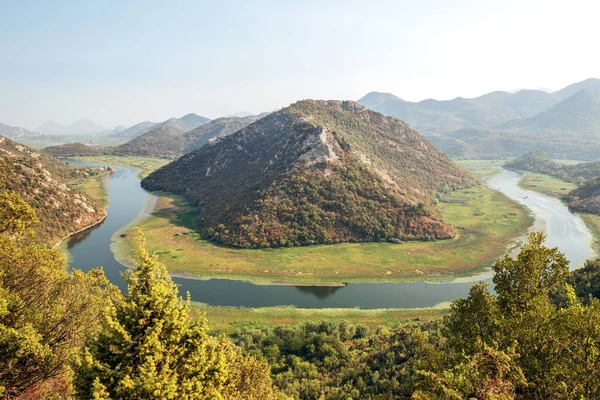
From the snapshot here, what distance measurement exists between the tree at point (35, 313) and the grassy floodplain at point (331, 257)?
171 feet

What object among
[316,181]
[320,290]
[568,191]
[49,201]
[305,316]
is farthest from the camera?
[568,191]

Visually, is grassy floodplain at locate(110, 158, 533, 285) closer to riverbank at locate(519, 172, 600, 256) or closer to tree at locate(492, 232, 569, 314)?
riverbank at locate(519, 172, 600, 256)

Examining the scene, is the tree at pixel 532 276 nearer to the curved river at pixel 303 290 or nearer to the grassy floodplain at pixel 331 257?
the curved river at pixel 303 290

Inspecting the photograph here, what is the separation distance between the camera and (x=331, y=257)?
89875 millimetres

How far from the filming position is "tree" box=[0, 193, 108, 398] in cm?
2041

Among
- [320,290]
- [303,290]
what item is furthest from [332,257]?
[303,290]

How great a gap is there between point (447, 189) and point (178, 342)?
179 metres

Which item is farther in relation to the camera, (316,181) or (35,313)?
(316,181)

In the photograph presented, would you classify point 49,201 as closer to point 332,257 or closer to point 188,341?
point 332,257

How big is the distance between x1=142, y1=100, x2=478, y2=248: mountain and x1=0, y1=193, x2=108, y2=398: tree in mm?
67798

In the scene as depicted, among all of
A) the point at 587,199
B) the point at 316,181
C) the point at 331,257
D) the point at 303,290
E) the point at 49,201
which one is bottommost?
the point at 303,290

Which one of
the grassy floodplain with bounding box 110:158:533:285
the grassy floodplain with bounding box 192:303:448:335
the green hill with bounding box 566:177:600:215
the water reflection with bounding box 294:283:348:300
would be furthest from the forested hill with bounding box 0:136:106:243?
the green hill with bounding box 566:177:600:215

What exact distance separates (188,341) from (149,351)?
5.98ft

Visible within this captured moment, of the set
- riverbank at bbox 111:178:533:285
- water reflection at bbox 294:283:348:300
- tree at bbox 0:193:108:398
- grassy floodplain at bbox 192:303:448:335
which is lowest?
grassy floodplain at bbox 192:303:448:335
